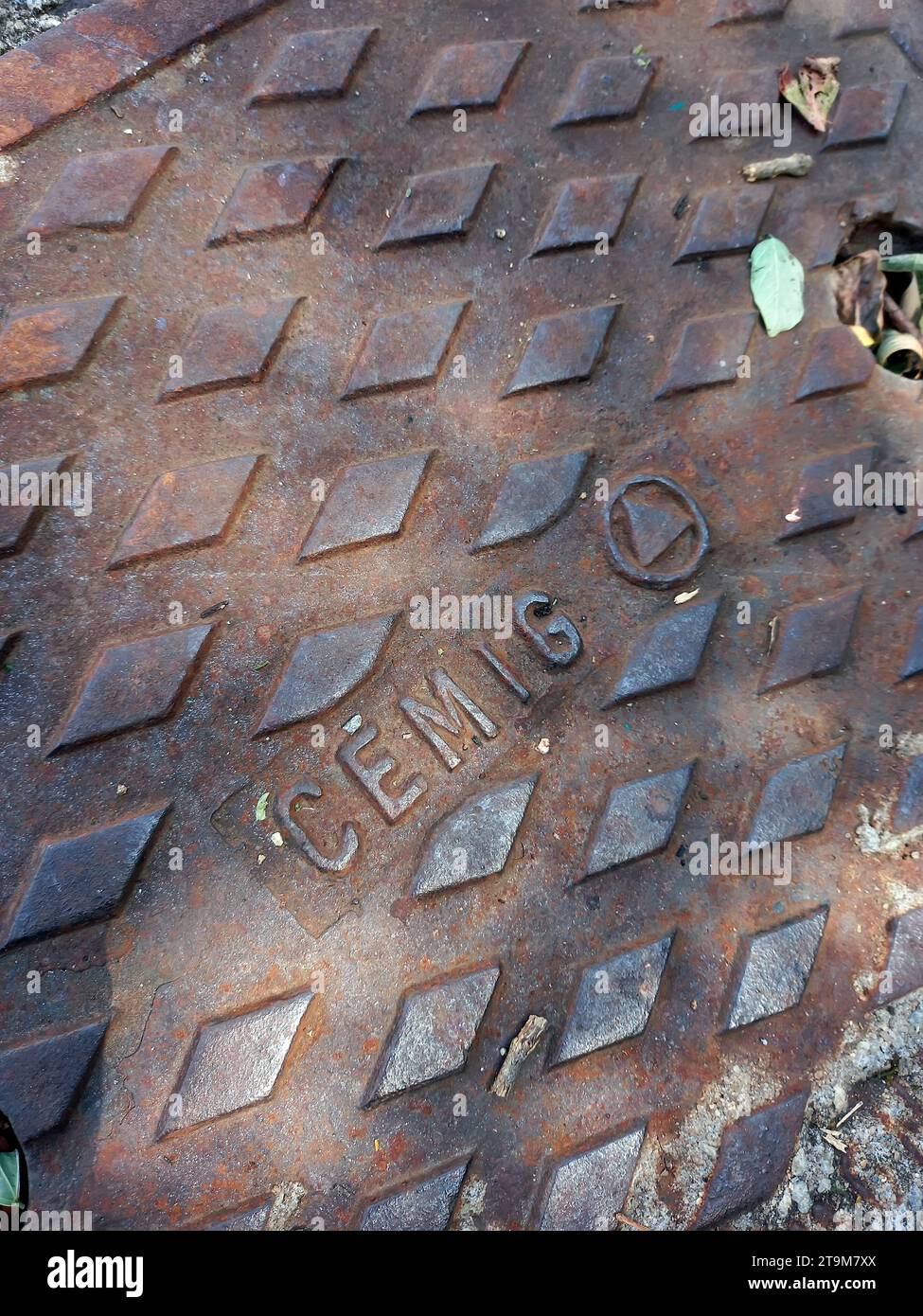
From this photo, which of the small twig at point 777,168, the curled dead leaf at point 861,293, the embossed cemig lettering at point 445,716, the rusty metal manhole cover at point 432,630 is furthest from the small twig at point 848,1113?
the small twig at point 777,168

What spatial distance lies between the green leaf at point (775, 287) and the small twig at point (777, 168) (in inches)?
10.8

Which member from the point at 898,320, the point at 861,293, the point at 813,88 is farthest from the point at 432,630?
the point at 813,88

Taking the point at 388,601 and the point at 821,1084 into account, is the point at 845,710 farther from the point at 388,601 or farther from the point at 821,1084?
the point at 388,601

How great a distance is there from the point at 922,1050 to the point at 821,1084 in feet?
1.38

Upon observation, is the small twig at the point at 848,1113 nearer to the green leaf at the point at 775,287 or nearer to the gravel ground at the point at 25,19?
the green leaf at the point at 775,287

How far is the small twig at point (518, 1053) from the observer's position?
8.10 feet

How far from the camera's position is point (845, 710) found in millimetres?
2938

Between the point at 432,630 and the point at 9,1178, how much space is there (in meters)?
2.15

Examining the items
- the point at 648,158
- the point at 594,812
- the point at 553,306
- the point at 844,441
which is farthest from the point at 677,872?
the point at 648,158

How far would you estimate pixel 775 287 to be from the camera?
3111mm

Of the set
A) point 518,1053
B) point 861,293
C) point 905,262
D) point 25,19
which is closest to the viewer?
point 518,1053

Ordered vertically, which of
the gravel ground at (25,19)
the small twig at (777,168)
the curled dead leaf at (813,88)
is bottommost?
the small twig at (777,168)

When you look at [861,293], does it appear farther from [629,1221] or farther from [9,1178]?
[9,1178]

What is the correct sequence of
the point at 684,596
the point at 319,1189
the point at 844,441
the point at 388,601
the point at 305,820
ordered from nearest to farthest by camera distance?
1. the point at 319,1189
2. the point at 305,820
3. the point at 388,601
4. the point at 684,596
5. the point at 844,441
